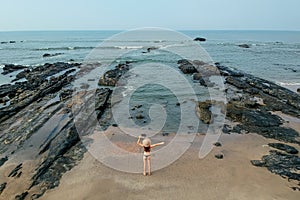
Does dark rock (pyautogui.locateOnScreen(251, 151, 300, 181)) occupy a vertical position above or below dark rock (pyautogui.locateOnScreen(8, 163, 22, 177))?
above

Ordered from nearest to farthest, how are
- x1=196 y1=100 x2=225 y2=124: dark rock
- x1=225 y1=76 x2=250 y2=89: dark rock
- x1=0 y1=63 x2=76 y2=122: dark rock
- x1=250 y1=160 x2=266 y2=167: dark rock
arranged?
x1=250 y1=160 x2=266 y2=167: dark rock, x1=196 y1=100 x2=225 y2=124: dark rock, x1=0 y1=63 x2=76 y2=122: dark rock, x1=225 y1=76 x2=250 y2=89: dark rock

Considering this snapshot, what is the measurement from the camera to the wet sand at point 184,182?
10.2 meters

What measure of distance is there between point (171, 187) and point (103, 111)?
11.8m

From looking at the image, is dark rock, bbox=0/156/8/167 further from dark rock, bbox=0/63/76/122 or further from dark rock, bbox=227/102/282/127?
dark rock, bbox=227/102/282/127

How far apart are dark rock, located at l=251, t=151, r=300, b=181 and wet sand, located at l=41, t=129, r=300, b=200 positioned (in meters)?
0.41

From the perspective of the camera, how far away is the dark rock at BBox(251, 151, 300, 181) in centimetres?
1163

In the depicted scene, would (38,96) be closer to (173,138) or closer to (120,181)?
(173,138)

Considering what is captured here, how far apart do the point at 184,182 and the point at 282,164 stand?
16.7 feet

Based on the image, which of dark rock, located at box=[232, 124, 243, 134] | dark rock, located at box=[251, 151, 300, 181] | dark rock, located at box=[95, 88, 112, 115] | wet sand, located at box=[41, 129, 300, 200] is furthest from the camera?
dark rock, located at box=[95, 88, 112, 115]

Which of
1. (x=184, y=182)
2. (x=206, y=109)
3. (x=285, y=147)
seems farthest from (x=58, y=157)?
(x=206, y=109)

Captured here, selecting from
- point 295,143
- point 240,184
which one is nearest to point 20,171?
point 240,184

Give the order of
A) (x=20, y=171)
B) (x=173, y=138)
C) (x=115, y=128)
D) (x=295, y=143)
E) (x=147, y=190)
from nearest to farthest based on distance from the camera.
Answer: (x=147, y=190)
(x=20, y=171)
(x=295, y=143)
(x=173, y=138)
(x=115, y=128)

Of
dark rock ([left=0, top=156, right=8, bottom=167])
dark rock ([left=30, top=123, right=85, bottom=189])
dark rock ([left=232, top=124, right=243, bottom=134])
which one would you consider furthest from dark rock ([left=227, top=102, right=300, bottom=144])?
dark rock ([left=0, top=156, right=8, bottom=167])

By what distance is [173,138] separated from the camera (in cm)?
1611
